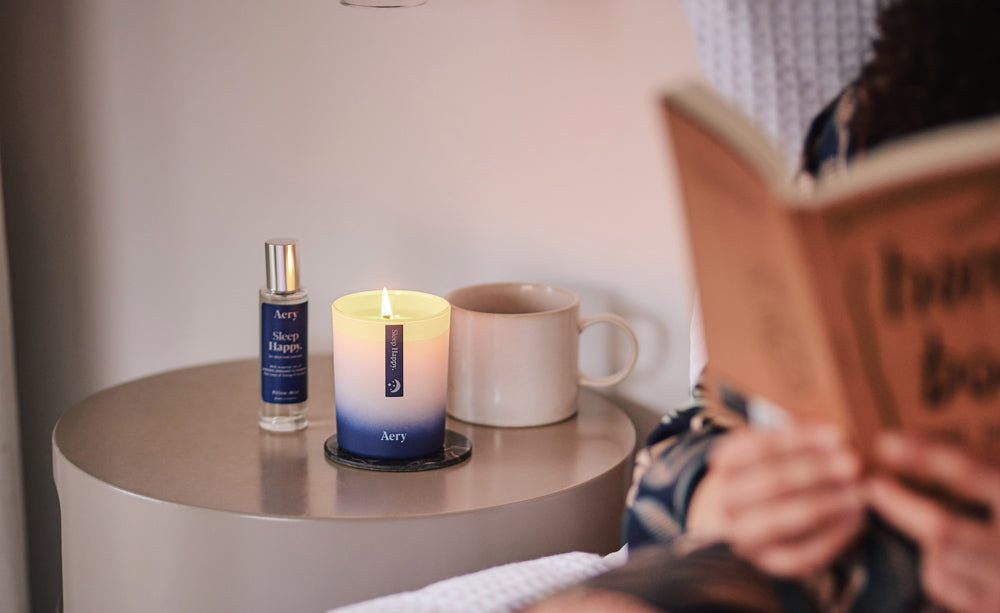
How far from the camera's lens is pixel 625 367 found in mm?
982

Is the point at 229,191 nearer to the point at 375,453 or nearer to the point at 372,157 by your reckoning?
the point at 372,157

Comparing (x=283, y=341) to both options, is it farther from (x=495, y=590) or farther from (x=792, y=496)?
(x=792, y=496)

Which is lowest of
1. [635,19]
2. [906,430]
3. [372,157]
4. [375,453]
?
[375,453]

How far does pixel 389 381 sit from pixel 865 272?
1.56ft

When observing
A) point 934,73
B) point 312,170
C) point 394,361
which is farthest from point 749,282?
point 312,170

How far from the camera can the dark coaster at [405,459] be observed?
804 millimetres

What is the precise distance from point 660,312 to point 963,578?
0.59 m

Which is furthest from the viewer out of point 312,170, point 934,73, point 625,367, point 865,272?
point 312,170

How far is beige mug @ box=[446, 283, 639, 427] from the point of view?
873mm

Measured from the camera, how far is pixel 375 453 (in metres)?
0.81

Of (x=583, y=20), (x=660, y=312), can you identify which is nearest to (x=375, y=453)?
(x=660, y=312)

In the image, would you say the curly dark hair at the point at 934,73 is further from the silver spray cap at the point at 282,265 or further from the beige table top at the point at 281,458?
the silver spray cap at the point at 282,265

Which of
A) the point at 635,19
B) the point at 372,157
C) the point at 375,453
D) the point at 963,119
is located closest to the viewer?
the point at 963,119

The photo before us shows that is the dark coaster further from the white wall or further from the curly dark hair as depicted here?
the curly dark hair
